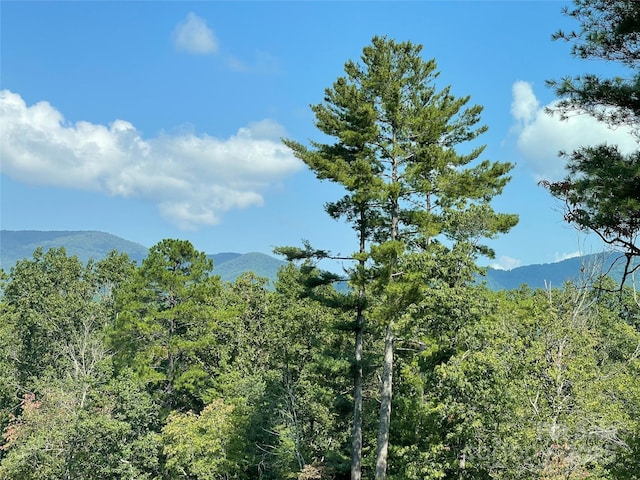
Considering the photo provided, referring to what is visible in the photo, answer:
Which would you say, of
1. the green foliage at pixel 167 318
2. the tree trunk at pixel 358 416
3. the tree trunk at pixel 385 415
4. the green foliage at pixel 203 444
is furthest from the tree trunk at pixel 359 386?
the green foliage at pixel 167 318

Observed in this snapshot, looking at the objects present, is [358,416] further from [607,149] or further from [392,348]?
[607,149]

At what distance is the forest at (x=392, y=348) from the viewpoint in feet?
33.1

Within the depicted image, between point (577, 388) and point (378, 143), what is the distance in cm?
897

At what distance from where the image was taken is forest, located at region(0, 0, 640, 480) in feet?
33.1

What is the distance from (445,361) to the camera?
1268 centimetres

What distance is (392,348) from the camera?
14633 mm

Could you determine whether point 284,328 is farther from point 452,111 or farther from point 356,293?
point 452,111

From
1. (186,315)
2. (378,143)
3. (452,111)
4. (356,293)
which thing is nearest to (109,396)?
(186,315)

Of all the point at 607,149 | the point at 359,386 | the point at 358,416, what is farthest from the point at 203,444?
the point at 607,149

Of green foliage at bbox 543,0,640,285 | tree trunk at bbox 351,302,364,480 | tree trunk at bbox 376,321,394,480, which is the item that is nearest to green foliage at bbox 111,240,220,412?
tree trunk at bbox 351,302,364,480

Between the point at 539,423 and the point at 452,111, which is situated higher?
the point at 452,111

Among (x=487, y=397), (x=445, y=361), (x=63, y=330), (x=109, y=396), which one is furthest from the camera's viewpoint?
(x=63, y=330)

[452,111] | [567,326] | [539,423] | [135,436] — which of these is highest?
[452,111]

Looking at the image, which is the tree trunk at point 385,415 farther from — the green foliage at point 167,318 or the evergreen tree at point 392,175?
the green foliage at point 167,318
